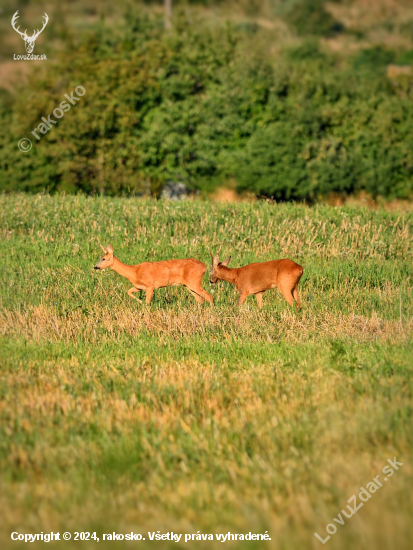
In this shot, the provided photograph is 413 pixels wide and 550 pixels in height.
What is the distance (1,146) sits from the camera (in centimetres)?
3703

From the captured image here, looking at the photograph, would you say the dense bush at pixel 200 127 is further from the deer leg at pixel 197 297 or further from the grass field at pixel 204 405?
the deer leg at pixel 197 297

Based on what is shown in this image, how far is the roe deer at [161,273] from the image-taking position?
10.9 m

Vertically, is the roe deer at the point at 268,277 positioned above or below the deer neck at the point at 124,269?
below

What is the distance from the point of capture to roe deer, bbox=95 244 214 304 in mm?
10875

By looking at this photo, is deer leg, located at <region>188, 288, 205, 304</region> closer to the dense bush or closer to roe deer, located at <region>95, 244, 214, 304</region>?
roe deer, located at <region>95, 244, 214, 304</region>

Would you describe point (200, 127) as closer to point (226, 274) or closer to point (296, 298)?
point (226, 274)

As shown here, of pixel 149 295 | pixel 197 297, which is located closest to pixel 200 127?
pixel 197 297

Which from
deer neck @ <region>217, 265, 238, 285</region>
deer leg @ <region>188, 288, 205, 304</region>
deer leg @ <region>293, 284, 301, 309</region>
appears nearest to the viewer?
deer leg @ <region>293, 284, 301, 309</region>

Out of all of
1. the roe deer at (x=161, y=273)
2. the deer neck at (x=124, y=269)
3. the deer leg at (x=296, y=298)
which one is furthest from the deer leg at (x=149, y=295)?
the deer leg at (x=296, y=298)

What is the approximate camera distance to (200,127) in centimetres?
3569

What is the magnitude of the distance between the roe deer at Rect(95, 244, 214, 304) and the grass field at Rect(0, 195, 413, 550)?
1.08ft

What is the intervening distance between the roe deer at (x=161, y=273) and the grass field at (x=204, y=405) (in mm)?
329

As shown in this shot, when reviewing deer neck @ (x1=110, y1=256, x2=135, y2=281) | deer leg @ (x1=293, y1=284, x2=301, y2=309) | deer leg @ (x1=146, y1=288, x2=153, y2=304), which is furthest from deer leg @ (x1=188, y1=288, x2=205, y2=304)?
deer leg @ (x1=293, y1=284, x2=301, y2=309)

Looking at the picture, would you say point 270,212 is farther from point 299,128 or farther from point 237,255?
point 299,128
